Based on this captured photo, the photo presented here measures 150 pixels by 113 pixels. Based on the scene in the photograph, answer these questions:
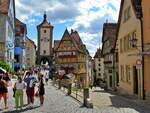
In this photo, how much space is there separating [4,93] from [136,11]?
46.9 feet

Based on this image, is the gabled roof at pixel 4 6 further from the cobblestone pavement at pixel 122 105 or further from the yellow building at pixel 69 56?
the cobblestone pavement at pixel 122 105

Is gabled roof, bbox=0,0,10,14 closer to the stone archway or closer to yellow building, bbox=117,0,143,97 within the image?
yellow building, bbox=117,0,143,97

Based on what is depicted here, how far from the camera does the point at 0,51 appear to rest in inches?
2383

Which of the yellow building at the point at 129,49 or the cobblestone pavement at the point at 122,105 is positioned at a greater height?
the yellow building at the point at 129,49

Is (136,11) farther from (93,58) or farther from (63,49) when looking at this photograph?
(93,58)

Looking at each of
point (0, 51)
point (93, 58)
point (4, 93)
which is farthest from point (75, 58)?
point (4, 93)

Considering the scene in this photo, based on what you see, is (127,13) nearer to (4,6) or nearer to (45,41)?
(4,6)

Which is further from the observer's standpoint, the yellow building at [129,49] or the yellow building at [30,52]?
the yellow building at [30,52]

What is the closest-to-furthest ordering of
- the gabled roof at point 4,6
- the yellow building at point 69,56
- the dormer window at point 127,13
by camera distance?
the dormer window at point 127,13, the gabled roof at point 4,6, the yellow building at point 69,56

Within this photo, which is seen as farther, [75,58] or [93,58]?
[93,58]

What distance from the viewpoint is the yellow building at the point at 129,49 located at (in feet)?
103

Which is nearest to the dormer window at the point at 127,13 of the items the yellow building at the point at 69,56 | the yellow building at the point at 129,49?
the yellow building at the point at 129,49

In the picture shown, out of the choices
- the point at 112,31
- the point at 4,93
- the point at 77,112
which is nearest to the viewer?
the point at 77,112

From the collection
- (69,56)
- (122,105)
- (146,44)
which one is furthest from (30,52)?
(122,105)
